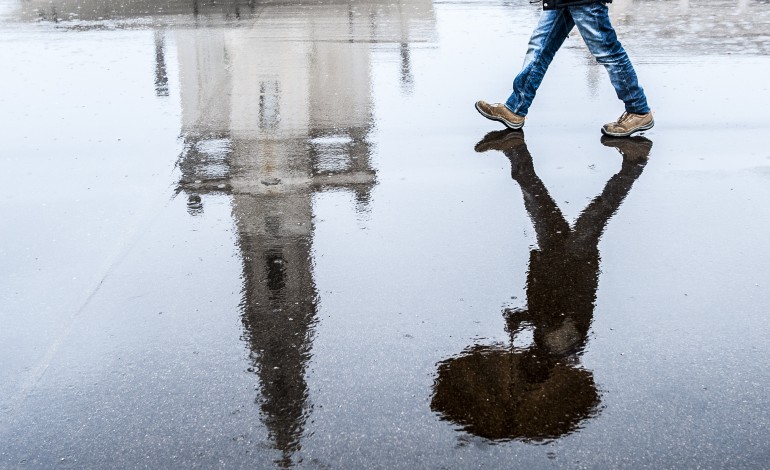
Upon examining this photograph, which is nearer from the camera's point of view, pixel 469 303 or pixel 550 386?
pixel 550 386

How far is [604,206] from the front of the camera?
5957 millimetres

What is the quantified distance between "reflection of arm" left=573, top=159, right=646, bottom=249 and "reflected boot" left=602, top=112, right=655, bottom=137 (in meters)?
0.52

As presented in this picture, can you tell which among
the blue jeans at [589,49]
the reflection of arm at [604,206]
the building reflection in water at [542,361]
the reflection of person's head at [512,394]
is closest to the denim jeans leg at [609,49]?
the blue jeans at [589,49]

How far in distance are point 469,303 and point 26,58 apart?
7.70 metres

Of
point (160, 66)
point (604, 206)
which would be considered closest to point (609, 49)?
point (604, 206)

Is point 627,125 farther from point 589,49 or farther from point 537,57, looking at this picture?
point 537,57

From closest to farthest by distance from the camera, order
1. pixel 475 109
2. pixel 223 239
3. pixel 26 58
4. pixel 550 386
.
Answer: pixel 550 386, pixel 223 239, pixel 475 109, pixel 26 58

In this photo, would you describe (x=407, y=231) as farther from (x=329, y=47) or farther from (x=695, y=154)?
(x=329, y=47)

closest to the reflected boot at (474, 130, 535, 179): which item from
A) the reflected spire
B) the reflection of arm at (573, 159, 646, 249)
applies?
the reflection of arm at (573, 159, 646, 249)

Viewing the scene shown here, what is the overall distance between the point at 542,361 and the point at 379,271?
1200mm

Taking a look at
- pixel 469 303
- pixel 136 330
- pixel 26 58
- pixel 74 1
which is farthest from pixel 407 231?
pixel 74 1

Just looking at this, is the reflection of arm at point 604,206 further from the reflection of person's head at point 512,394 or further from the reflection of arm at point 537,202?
the reflection of person's head at point 512,394

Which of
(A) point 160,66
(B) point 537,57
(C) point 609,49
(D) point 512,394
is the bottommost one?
(A) point 160,66

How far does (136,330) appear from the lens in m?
4.35
